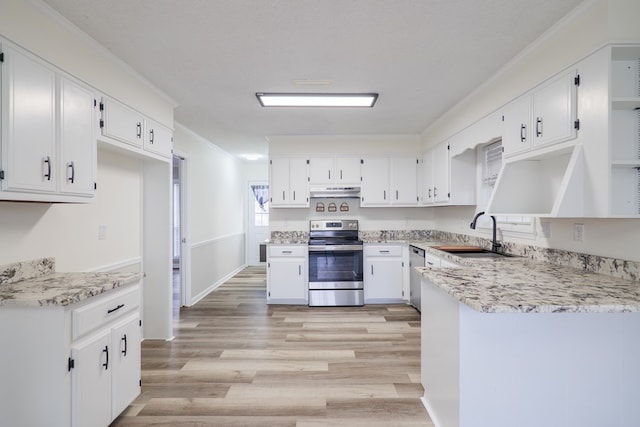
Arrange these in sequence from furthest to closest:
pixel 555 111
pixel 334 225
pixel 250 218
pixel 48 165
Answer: pixel 250 218 < pixel 334 225 < pixel 555 111 < pixel 48 165

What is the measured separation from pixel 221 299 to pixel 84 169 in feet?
10.2

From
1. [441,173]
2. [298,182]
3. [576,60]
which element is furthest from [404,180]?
[576,60]

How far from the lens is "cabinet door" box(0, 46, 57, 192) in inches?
60.2

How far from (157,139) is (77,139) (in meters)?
1.04

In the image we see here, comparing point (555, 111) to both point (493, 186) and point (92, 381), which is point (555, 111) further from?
point (92, 381)

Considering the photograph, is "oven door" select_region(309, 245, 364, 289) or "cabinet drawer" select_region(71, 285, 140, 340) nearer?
"cabinet drawer" select_region(71, 285, 140, 340)

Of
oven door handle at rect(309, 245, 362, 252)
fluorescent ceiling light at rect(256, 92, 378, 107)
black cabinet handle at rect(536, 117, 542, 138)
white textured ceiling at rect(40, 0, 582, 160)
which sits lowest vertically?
oven door handle at rect(309, 245, 362, 252)

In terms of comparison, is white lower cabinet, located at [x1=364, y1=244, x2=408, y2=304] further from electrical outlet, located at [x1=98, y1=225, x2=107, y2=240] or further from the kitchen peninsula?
electrical outlet, located at [x1=98, y1=225, x2=107, y2=240]

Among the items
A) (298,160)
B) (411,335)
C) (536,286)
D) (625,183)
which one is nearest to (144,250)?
(298,160)

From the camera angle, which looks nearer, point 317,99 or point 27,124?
point 27,124

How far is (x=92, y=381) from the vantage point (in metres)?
1.67

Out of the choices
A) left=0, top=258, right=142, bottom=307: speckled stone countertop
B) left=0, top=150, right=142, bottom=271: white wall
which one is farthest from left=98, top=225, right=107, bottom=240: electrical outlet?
left=0, top=258, right=142, bottom=307: speckled stone countertop

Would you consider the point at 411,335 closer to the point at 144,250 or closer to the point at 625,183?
the point at 625,183

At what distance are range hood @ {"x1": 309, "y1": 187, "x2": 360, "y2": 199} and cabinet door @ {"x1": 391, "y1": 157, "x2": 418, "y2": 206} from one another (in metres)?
0.57
